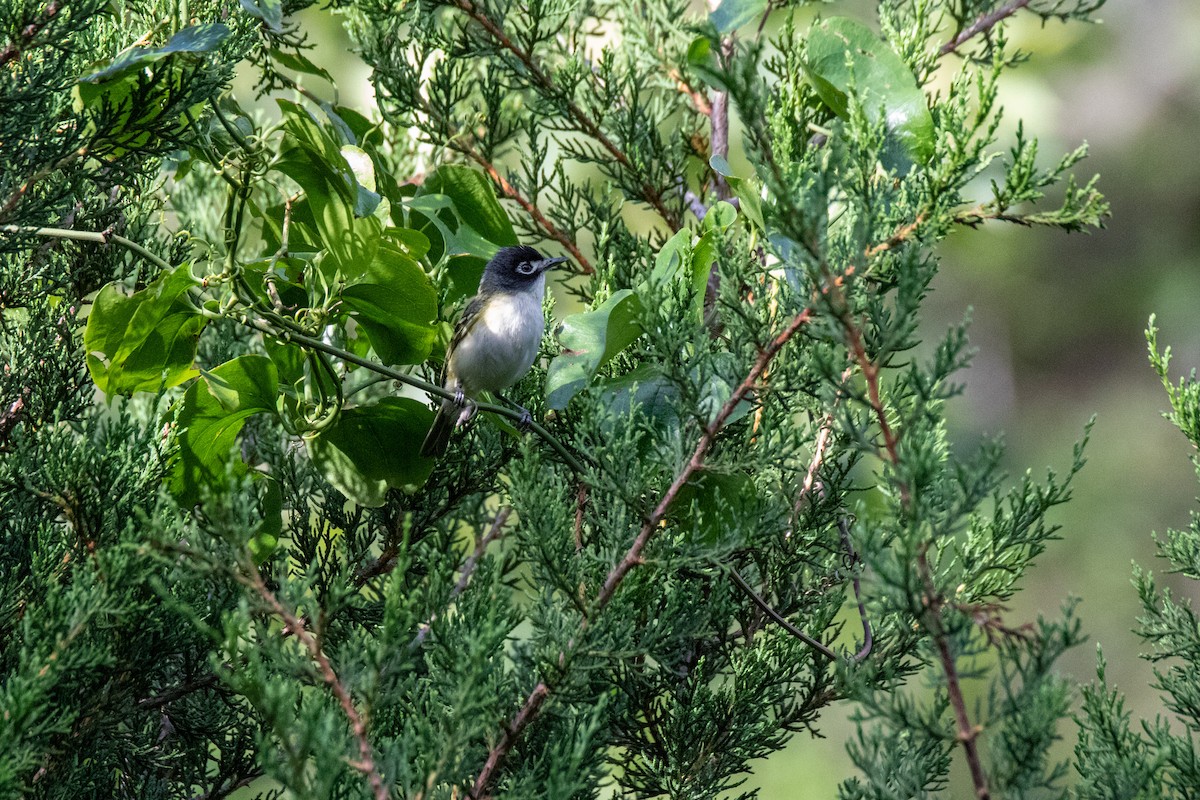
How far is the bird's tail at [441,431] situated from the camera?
6.99 feet

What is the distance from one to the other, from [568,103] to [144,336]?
117 cm

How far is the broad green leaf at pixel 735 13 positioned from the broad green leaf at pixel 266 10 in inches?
34.4

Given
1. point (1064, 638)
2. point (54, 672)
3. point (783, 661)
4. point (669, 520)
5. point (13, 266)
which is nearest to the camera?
point (1064, 638)

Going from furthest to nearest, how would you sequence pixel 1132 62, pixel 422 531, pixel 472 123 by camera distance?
pixel 1132 62 < pixel 472 123 < pixel 422 531

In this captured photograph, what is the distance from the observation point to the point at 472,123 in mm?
2699

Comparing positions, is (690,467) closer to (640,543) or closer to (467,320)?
(640,543)

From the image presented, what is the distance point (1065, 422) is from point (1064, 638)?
11835 mm

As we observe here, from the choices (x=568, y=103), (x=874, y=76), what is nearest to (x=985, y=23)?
(x=874, y=76)

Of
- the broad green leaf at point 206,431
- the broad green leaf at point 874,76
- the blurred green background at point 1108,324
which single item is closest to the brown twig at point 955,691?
the broad green leaf at point 874,76

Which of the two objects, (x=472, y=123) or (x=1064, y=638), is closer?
(x=1064, y=638)

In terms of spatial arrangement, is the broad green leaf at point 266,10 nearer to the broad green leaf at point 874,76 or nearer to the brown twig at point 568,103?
the brown twig at point 568,103

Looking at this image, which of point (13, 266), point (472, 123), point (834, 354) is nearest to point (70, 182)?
point (13, 266)

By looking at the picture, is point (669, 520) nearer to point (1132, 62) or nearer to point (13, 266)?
point (13, 266)

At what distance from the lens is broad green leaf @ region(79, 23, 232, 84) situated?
1.72 meters
